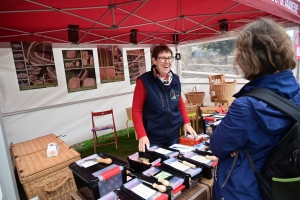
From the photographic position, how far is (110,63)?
440cm

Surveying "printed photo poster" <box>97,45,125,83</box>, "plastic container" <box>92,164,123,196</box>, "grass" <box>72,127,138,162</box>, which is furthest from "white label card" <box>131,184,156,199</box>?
"printed photo poster" <box>97,45,125,83</box>

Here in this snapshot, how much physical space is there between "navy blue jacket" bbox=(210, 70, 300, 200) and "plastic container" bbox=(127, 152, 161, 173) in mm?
450

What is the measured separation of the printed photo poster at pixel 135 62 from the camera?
4716mm

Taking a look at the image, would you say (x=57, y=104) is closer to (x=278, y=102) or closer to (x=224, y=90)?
(x=224, y=90)

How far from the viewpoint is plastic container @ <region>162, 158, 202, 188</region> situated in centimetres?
97

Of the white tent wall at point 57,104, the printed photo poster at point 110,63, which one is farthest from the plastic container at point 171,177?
the printed photo poster at point 110,63

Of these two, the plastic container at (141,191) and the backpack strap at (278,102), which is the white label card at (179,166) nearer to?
the plastic container at (141,191)

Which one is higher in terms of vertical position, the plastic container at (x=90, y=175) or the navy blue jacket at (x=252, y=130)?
the navy blue jacket at (x=252, y=130)

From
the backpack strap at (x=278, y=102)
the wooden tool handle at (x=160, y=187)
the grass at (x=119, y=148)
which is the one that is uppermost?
the backpack strap at (x=278, y=102)

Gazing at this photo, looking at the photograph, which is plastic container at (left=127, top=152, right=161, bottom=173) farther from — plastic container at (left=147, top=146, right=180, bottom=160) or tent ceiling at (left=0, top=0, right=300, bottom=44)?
tent ceiling at (left=0, top=0, right=300, bottom=44)

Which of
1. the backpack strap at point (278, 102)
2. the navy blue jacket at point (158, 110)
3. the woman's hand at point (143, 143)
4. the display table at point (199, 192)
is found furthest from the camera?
the navy blue jacket at point (158, 110)

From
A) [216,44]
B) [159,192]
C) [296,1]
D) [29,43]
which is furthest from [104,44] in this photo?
[159,192]

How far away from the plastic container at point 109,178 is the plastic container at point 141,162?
0.51 ft

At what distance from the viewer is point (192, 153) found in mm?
1238
